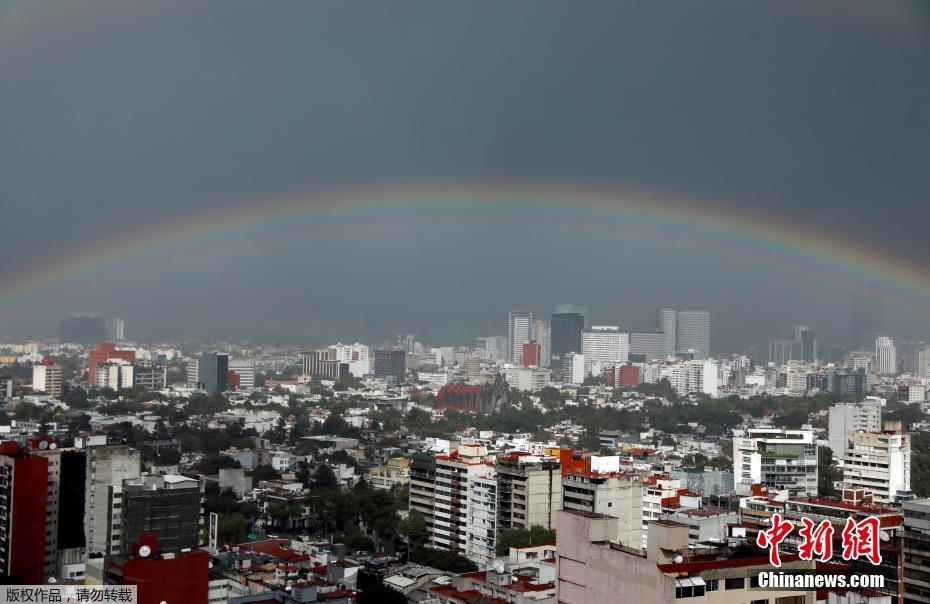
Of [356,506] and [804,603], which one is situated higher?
[804,603]

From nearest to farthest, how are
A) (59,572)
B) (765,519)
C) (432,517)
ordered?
(59,572)
(765,519)
(432,517)

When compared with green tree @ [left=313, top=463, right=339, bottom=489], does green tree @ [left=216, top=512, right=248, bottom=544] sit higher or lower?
higher

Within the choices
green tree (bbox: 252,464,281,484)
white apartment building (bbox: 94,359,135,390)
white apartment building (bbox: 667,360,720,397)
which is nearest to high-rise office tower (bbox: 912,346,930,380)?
white apartment building (bbox: 667,360,720,397)

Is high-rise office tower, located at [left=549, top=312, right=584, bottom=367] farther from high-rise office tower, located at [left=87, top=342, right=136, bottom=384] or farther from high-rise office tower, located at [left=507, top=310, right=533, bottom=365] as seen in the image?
high-rise office tower, located at [left=87, top=342, right=136, bottom=384]

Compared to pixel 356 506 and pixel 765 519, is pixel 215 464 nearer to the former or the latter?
pixel 356 506

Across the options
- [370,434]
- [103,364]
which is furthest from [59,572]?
[103,364]

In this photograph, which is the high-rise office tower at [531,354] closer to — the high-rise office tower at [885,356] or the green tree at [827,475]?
the high-rise office tower at [885,356]

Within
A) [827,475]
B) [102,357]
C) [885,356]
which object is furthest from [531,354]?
[827,475]
